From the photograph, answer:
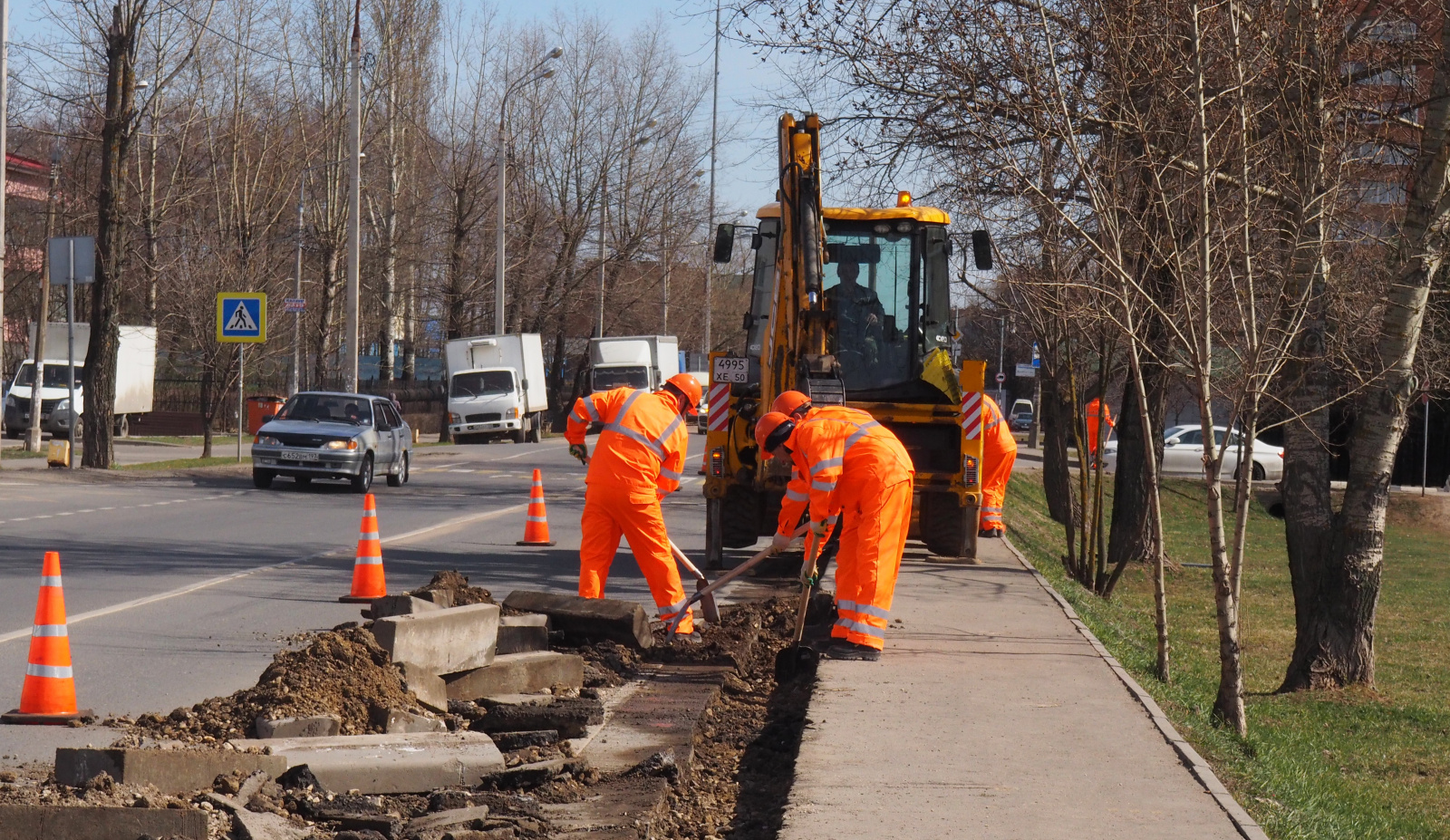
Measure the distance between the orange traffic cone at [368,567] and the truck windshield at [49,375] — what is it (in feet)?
93.1

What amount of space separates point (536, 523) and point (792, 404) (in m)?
7.53

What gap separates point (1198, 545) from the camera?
2630 centimetres

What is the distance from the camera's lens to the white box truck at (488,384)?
142 ft

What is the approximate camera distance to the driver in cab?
1367 cm

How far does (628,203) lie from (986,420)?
132 feet

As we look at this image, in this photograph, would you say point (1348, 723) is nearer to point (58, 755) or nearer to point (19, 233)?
point (58, 755)

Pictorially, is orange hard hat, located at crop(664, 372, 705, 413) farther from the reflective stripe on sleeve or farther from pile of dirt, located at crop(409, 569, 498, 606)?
the reflective stripe on sleeve

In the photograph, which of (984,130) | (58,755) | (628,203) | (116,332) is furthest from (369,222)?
(58,755)

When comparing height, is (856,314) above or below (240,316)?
below

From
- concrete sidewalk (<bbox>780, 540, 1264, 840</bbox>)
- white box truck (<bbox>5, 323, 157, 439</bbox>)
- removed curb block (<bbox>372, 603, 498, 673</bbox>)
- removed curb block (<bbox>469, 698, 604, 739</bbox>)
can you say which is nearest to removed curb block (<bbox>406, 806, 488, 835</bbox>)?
concrete sidewalk (<bbox>780, 540, 1264, 840</bbox>)

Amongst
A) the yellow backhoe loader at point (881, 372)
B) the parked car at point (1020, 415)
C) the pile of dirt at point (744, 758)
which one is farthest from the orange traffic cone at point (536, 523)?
the parked car at point (1020, 415)

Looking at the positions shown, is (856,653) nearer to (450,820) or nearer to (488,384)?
(450,820)

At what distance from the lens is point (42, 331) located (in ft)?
112

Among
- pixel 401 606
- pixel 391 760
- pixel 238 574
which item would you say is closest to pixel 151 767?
pixel 391 760
